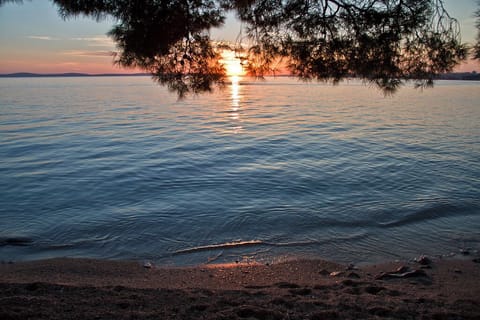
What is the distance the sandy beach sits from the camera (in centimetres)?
425

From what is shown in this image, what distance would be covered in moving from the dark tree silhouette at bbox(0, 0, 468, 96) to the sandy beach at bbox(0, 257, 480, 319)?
9.77 feet

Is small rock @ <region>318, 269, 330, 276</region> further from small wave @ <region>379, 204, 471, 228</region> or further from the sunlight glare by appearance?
the sunlight glare

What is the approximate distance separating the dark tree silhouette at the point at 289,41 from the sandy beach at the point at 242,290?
298 cm

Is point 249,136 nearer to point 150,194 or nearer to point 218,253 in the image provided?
point 150,194

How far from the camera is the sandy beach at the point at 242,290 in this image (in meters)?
4.25

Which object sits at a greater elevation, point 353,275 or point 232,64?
point 232,64

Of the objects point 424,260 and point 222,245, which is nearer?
point 424,260

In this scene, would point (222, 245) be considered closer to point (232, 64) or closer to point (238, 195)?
point (238, 195)

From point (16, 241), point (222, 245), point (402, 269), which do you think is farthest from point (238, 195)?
point (16, 241)

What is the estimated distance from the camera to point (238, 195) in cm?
1112

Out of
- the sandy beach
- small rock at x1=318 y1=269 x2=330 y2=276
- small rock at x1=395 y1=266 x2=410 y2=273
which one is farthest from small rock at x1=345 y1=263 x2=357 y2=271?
small rock at x1=395 y1=266 x2=410 y2=273

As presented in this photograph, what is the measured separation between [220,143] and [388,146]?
9458 millimetres

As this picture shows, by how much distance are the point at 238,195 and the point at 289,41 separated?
6871mm

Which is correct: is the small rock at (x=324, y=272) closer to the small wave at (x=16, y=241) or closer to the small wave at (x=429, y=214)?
the small wave at (x=429, y=214)
